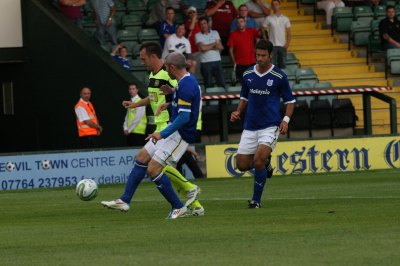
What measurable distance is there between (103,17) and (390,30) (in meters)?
7.37

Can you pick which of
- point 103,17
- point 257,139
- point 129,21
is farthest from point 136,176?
point 129,21

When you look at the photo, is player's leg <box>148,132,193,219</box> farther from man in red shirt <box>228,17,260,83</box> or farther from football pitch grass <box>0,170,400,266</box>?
man in red shirt <box>228,17,260,83</box>

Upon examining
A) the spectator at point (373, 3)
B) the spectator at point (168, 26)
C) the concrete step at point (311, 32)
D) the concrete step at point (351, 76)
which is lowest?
the concrete step at point (351, 76)

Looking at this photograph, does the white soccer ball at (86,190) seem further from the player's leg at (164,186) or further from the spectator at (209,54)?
the spectator at (209,54)

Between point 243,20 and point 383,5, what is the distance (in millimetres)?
6215

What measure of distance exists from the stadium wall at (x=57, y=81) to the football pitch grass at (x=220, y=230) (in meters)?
7.09

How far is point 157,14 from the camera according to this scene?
2978 cm

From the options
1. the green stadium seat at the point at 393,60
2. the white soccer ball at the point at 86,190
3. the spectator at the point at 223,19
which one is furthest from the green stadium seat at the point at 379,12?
the white soccer ball at the point at 86,190

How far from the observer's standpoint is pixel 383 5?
33.4 metres

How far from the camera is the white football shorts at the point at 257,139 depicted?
16188 millimetres

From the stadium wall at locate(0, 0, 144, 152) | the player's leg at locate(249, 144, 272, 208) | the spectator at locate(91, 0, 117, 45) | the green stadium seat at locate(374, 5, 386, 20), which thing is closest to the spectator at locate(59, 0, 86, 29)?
the stadium wall at locate(0, 0, 144, 152)

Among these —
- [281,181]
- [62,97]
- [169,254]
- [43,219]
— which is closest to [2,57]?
[62,97]

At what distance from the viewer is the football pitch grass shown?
1066 cm

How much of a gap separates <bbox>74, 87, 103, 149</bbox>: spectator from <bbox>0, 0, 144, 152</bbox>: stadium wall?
1161 mm
